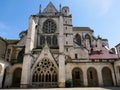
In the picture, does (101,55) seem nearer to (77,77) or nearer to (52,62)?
(77,77)

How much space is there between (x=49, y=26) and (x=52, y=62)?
470 inches

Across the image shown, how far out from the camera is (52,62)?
23.4 metres

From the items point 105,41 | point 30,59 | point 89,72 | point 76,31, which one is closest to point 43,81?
point 30,59

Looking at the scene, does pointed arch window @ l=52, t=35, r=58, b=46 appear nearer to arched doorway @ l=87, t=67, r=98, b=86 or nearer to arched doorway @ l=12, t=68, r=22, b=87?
arched doorway @ l=12, t=68, r=22, b=87

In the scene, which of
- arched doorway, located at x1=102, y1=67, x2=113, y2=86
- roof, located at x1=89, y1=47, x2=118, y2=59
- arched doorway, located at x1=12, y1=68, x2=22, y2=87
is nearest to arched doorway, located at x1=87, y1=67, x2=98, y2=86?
arched doorway, located at x1=102, y1=67, x2=113, y2=86

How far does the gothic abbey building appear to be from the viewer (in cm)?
2227

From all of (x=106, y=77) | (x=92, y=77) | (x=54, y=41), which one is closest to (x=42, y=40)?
(x=54, y=41)

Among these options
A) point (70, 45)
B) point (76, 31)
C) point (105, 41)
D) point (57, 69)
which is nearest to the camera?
point (57, 69)

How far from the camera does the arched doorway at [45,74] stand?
72.1ft

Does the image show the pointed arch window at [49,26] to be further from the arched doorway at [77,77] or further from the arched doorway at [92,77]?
the arched doorway at [92,77]

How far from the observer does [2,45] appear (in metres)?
30.3

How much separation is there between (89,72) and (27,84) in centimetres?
1291

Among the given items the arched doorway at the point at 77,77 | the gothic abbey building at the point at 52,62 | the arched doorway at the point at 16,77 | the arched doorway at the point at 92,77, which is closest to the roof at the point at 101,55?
the gothic abbey building at the point at 52,62

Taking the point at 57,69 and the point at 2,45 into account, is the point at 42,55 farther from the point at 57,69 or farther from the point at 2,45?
the point at 2,45
